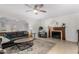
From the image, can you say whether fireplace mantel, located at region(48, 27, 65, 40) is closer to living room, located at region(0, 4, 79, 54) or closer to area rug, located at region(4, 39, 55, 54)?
living room, located at region(0, 4, 79, 54)

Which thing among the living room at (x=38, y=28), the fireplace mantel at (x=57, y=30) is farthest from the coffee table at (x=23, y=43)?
the fireplace mantel at (x=57, y=30)

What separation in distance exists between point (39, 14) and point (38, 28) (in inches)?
9.9

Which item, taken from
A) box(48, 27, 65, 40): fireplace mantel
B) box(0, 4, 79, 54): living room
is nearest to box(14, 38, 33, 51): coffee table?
box(0, 4, 79, 54): living room

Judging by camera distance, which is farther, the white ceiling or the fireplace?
the fireplace

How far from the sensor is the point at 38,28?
1.80 m

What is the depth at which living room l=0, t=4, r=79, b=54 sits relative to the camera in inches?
67.5

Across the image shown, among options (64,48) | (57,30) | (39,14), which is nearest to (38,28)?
(39,14)

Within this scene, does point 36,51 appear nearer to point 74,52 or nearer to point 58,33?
point 58,33

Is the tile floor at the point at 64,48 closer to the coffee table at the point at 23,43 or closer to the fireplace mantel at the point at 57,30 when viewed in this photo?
the fireplace mantel at the point at 57,30

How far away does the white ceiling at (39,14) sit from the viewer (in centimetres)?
170

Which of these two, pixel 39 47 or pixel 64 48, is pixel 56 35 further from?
pixel 39 47

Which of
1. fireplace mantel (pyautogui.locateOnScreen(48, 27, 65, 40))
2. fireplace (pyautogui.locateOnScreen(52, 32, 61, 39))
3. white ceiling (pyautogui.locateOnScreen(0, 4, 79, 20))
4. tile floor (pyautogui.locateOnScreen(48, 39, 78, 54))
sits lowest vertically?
tile floor (pyautogui.locateOnScreen(48, 39, 78, 54))
